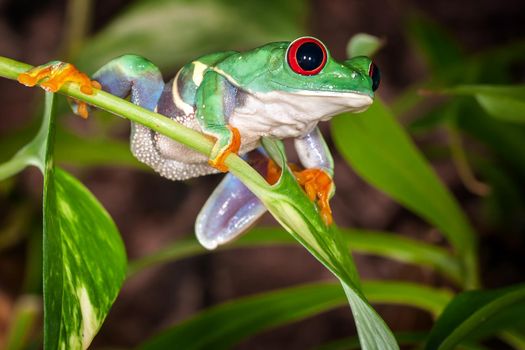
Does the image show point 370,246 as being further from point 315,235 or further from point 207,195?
point 207,195

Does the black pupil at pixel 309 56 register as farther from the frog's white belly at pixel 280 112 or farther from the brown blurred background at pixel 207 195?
the brown blurred background at pixel 207 195

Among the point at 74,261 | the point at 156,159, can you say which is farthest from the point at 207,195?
the point at 74,261

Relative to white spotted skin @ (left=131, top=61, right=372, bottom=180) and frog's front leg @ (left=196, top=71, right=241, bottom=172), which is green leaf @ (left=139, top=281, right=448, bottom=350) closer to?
white spotted skin @ (left=131, top=61, right=372, bottom=180)

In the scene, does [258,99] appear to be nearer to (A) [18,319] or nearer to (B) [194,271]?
(A) [18,319]

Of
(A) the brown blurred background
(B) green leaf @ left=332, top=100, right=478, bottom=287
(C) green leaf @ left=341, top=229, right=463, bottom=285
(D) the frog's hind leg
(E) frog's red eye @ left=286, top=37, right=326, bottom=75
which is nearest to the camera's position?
(E) frog's red eye @ left=286, top=37, right=326, bottom=75

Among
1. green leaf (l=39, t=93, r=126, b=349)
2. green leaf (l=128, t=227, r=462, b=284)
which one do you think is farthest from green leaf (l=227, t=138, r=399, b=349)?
green leaf (l=128, t=227, r=462, b=284)

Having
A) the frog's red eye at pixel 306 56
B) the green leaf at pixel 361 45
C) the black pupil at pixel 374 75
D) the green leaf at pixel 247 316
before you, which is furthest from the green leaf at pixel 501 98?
the green leaf at pixel 247 316
